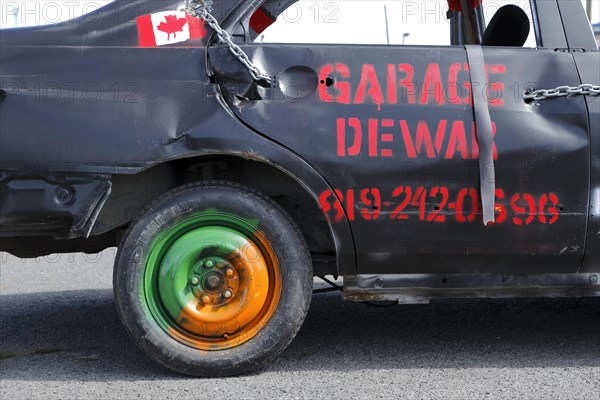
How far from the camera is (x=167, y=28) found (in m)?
3.50

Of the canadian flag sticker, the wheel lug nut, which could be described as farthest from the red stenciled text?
the canadian flag sticker

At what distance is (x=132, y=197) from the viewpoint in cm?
359

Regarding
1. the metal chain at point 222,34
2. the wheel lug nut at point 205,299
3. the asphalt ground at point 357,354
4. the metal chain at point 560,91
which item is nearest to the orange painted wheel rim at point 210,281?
the wheel lug nut at point 205,299

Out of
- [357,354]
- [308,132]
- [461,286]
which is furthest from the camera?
[357,354]

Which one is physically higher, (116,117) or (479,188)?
(116,117)

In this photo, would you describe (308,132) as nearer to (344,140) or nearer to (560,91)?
(344,140)

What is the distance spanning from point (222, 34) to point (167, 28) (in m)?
0.23

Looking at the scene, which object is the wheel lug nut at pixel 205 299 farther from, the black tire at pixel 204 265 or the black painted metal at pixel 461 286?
the black painted metal at pixel 461 286

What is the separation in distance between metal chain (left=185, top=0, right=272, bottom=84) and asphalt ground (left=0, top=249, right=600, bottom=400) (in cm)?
127

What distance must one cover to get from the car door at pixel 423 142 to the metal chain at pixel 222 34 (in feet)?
0.10

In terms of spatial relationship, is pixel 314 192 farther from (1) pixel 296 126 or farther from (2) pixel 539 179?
(2) pixel 539 179

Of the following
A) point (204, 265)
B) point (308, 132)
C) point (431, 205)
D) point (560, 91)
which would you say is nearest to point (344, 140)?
point (308, 132)

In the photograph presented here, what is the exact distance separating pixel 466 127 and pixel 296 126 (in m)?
0.70

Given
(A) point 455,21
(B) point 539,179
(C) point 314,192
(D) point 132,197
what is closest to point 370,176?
(C) point 314,192
